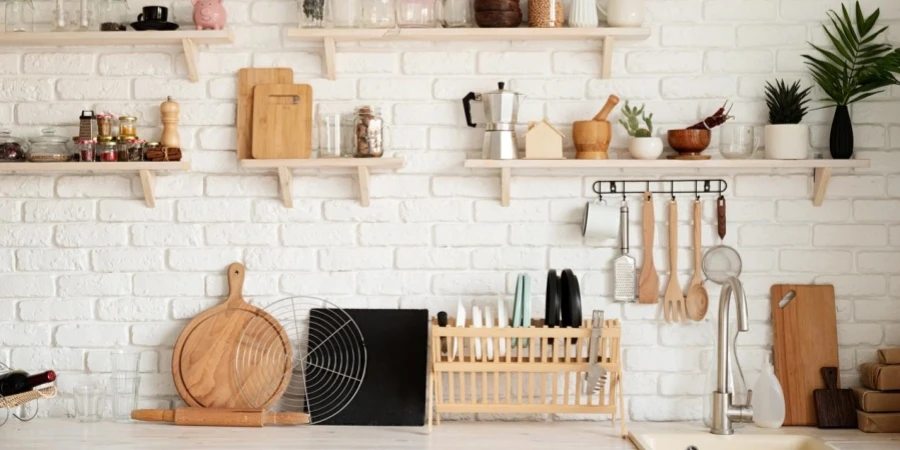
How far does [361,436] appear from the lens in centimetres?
281

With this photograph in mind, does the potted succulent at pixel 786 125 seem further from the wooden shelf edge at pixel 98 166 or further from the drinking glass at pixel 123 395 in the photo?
the drinking glass at pixel 123 395

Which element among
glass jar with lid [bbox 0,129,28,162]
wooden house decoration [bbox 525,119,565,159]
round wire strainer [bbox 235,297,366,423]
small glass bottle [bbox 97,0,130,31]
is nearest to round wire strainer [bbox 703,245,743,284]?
wooden house decoration [bbox 525,119,565,159]

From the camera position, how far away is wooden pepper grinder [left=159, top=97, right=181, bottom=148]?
2988 millimetres

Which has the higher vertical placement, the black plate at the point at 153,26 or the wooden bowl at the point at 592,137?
the black plate at the point at 153,26

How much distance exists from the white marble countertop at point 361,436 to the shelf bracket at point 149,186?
674mm

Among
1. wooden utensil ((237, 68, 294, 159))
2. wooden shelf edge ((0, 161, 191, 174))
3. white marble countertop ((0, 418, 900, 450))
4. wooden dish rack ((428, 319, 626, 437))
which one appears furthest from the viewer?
wooden utensil ((237, 68, 294, 159))

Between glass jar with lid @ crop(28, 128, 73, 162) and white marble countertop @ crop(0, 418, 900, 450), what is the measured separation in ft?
2.61

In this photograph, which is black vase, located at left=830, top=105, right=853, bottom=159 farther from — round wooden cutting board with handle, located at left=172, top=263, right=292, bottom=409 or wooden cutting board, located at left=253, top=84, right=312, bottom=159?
round wooden cutting board with handle, located at left=172, top=263, right=292, bottom=409

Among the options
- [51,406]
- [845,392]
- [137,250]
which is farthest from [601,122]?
[51,406]

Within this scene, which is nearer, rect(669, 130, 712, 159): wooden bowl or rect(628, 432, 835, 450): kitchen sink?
rect(628, 432, 835, 450): kitchen sink

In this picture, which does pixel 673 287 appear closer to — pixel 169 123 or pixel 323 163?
pixel 323 163

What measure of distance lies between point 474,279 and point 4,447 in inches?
55.1

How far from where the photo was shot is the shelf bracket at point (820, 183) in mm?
2934

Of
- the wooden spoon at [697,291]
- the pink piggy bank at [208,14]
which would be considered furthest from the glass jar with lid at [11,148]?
the wooden spoon at [697,291]
